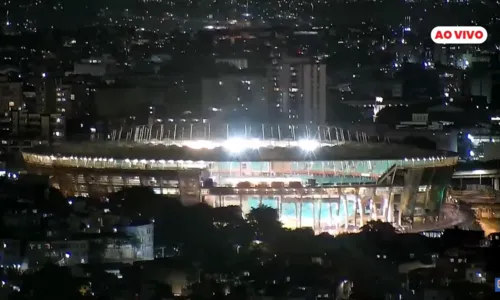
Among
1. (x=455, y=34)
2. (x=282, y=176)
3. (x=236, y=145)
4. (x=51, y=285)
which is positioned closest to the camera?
(x=51, y=285)

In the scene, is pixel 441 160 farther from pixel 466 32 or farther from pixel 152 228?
pixel 466 32

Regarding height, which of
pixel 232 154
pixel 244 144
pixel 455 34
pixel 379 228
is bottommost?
pixel 379 228

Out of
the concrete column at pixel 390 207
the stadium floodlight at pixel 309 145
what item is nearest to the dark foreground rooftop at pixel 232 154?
the stadium floodlight at pixel 309 145

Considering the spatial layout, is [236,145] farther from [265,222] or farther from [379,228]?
[379,228]

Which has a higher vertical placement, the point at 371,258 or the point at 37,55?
the point at 37,55

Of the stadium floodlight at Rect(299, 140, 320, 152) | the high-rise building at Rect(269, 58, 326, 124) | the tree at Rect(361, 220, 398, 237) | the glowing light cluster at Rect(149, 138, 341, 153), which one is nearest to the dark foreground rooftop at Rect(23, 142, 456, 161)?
the stadium floodlight at Rect(299, 140, 320, 152)

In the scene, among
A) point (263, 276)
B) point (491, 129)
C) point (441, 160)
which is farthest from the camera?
point (491, 129)

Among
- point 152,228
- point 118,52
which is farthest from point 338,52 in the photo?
point 152,228

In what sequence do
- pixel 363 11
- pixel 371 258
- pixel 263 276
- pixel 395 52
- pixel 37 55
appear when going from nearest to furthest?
pixel 263 276 < pixel 371 258 < pixel 37 55 < pixel 395 52 < pixel 363 11

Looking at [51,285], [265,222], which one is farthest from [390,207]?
[51,285]
